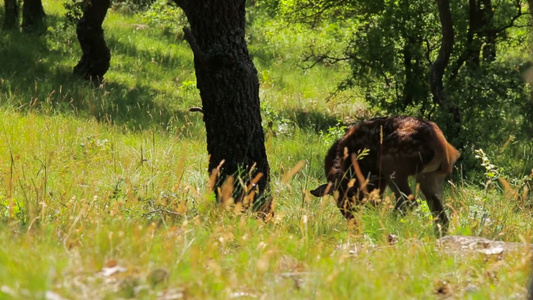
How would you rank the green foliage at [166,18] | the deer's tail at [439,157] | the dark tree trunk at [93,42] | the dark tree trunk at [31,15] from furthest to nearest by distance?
1. the green foliage at [166,18]
2. the dark tree trunk at [31,15]
3. the dark tree trunk at [93,42]
4. the deer's tail at [439,157]

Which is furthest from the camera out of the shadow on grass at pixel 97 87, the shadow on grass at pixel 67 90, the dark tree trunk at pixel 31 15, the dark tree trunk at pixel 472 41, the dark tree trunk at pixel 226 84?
the dark tree trunk at pixel 31 15

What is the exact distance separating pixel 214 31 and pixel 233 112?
75cm

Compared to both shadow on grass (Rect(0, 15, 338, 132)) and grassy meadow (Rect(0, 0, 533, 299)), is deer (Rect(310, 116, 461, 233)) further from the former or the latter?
shadow on grass (Rect(0, 15, 338, 132))

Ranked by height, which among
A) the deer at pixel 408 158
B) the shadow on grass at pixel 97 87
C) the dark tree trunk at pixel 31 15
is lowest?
the shadow on grass at pixel 97 87

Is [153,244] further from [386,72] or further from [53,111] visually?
[386,72]

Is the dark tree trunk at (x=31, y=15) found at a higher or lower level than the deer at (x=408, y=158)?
higher

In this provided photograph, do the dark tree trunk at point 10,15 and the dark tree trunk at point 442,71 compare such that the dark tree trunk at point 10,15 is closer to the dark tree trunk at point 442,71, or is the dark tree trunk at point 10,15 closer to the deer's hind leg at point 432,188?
the dark tree trunk at point 442,71

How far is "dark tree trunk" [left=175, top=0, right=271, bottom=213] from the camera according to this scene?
7039 millimetres

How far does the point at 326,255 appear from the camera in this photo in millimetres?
4438

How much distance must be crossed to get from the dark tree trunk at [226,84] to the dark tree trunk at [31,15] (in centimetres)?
1326

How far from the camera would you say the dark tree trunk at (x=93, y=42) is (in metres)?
15.2

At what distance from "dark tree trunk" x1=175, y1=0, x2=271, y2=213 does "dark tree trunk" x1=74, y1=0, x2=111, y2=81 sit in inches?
329

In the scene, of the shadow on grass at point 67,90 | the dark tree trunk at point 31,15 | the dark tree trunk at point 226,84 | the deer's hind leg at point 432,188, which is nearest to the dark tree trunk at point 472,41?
the shadow on grass at point 67,90

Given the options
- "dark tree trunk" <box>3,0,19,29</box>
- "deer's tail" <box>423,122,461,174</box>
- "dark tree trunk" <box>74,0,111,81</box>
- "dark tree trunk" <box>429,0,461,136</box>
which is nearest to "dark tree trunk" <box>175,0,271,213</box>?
"deer's tail" <box>423,122,461,174</box>
